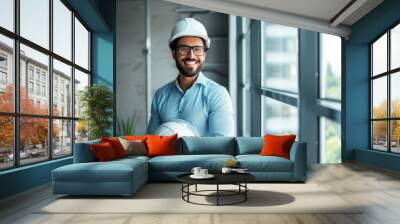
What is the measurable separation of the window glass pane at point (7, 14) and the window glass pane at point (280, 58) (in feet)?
20.2

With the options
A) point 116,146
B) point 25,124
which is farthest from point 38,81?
point 116,146

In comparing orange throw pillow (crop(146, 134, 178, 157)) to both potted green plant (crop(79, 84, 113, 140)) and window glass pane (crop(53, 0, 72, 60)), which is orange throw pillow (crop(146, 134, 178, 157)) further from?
window glass pane (crop(53, 0, 72, 60))

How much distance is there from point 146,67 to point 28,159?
542cm

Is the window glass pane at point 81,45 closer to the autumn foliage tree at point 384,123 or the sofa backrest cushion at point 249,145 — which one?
the sofa backrest cushion at point 249,145

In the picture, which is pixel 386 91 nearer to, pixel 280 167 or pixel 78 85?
pixel 280 167

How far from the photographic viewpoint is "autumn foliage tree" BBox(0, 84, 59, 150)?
4.78m

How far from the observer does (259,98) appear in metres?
11.5

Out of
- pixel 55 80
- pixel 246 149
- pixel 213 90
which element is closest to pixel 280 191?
pixel 246 149

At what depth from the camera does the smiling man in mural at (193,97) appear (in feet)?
29.5

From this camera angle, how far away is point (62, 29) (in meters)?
7.06

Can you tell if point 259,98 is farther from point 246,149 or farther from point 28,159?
point 28,159

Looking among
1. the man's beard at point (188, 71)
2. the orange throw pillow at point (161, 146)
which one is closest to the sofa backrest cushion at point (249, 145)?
the orange throw pillow at point (161, 146)

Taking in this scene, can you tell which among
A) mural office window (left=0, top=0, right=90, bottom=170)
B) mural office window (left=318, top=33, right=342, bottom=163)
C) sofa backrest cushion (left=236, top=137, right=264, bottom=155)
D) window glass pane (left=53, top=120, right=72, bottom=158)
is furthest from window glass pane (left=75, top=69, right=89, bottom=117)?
mural office window (left=318, top=33, right=342, bottom=163)

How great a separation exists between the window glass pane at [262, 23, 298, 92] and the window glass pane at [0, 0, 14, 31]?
20.2ft
